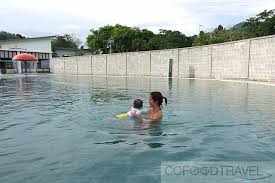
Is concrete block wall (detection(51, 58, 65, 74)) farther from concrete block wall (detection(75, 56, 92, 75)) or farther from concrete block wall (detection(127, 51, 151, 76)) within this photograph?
concrete block wall (detection(127, 51, 151, 76))

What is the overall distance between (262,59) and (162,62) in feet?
45.5

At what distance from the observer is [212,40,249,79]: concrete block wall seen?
22.9m

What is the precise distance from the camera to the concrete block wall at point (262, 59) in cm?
1988

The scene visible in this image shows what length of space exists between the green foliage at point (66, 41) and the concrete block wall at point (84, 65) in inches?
1597

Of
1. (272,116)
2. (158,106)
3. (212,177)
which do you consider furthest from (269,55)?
(212,177)

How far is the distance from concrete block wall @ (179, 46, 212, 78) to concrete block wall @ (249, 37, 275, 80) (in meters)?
5.60

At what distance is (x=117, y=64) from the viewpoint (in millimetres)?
40500

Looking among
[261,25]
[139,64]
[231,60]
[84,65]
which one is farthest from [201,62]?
[84,65]

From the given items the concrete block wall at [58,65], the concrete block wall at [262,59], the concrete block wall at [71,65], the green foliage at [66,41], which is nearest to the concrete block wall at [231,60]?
the concrete block wall at [262,59]

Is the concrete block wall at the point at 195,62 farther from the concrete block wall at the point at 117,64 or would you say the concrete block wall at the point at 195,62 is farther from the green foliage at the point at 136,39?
the green foliage at the point at 136,39

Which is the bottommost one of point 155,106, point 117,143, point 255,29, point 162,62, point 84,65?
point 117,143

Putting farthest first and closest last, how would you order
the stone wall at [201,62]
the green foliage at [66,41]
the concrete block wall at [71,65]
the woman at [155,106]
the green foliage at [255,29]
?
the green foliage at [66,41], the concrete block wall at [71,65], the green foliage at [255,29], the stone wall at [201,62], the woman at [155,106]

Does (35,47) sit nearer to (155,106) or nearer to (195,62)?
(195,62)

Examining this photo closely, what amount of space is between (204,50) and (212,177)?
25219 millimetres
